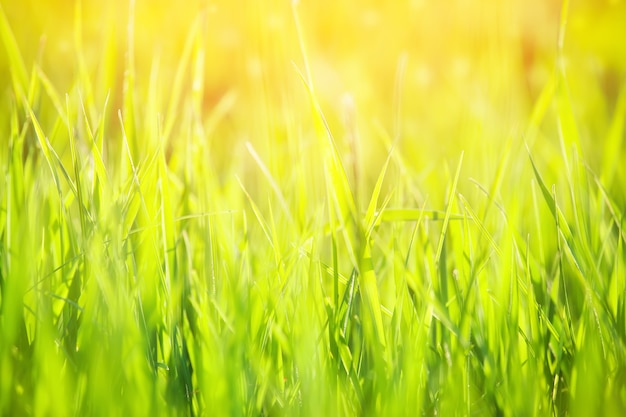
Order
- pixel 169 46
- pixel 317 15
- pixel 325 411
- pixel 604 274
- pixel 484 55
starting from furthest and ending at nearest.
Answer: pixel 317 15 < pixel 169 46 < pixel 484 55 < pixel 604 274 < pixel 325 411

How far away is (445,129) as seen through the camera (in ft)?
6.24

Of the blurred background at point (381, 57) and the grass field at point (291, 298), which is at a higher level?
the blurred background at point (381, 57)

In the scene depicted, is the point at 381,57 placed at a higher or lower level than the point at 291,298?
higher

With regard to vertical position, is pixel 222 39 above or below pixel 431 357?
above

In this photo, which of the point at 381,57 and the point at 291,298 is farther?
the point at 381,57

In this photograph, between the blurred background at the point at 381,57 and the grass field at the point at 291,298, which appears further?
the blurred background at the point at 381,57

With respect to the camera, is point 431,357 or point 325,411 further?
point 431,357

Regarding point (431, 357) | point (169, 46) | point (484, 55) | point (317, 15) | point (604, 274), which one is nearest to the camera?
point (431, 357)

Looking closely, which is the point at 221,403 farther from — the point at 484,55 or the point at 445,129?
the point at 445,129

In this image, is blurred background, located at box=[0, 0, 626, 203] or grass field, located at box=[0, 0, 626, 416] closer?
grass field, located at box=[0, 0, 626, 416]

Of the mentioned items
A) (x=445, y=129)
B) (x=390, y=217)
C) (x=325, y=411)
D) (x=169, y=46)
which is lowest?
(x=325, y=411)

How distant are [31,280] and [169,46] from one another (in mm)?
1698

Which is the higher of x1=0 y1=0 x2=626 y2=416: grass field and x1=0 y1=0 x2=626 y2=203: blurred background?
x1=0 y1=0 x2=626 y2=203: blurred background

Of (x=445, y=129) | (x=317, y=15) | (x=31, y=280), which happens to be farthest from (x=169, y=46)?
(x=31, y=280)
